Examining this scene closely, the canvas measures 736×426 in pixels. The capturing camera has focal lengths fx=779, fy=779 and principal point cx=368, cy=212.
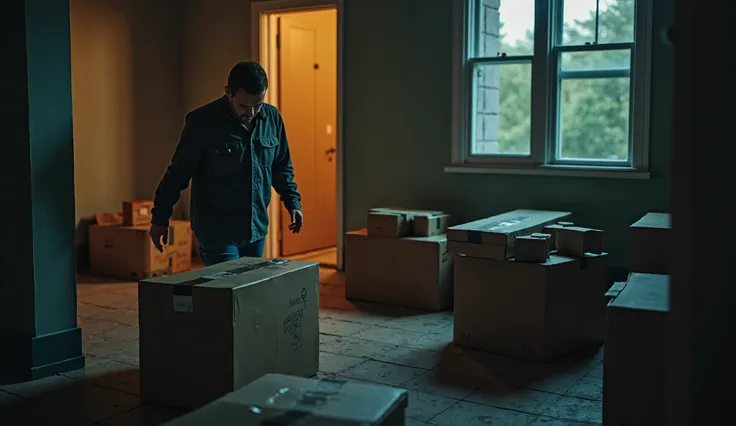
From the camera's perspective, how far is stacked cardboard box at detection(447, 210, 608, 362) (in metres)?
3.80

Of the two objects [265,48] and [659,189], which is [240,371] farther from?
[265,48]

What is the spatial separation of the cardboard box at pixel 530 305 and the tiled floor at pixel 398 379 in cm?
9

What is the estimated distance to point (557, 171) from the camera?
5062 millimetres

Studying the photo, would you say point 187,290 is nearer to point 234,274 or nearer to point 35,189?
point 234,274

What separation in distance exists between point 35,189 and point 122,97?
3095 mm

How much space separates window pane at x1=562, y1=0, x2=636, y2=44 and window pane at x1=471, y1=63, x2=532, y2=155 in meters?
0.38

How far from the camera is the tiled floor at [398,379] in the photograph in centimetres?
306

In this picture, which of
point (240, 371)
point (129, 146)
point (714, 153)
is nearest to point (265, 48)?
point (129, 146)

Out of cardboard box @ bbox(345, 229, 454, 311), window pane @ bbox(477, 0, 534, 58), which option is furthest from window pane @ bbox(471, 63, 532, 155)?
cardboard box @ bbox(345, 229, 454, 311)

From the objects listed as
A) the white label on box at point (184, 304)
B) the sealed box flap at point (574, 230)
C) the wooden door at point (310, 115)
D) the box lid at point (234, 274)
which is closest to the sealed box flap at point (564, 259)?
the sealed box flap at point (574, 230)

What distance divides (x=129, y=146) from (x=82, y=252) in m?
0.95

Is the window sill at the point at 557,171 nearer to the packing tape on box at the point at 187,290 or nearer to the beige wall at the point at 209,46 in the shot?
the beige wall at the point at 209,46

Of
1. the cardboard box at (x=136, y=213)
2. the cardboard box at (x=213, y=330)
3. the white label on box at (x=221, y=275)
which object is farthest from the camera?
the cardboard box at (x=136, y=213)

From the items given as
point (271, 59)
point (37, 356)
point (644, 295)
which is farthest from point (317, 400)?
point (271, 59)
